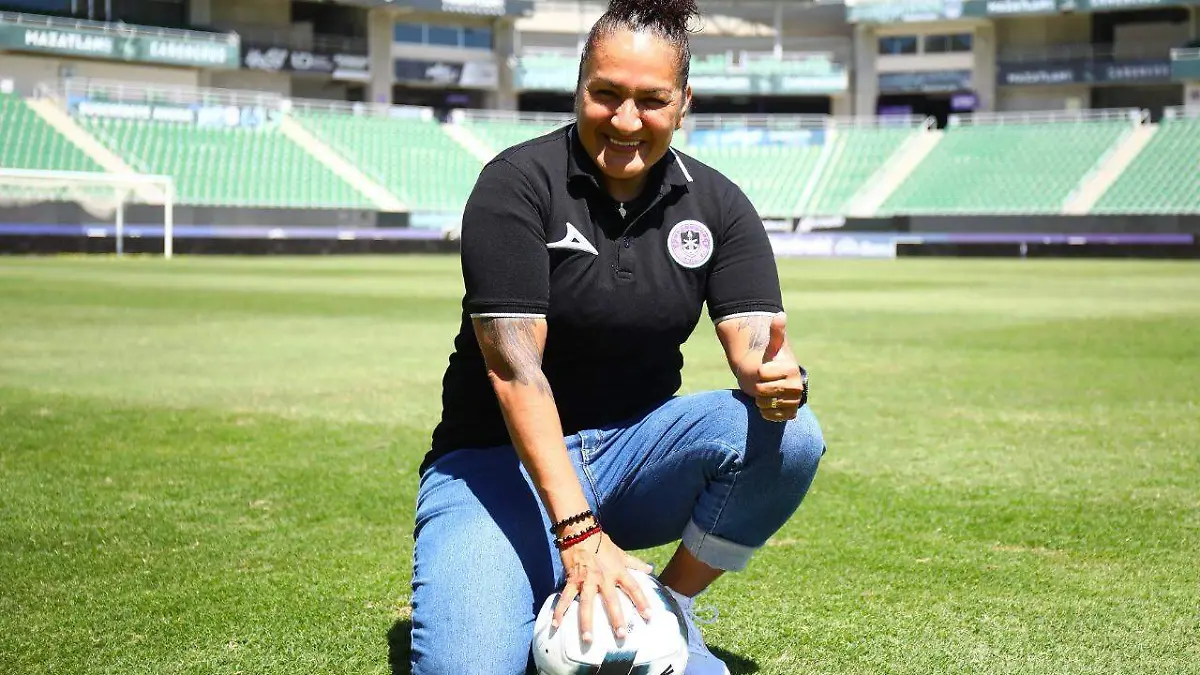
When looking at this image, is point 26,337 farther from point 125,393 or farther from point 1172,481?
point 1172,481

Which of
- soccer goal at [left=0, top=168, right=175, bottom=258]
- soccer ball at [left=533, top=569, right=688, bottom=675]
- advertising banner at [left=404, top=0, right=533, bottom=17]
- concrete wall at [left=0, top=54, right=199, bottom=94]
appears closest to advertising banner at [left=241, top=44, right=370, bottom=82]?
concrete wall at [left=0, top=54, right=199, bottom=94]

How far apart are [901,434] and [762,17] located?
6015 centimetres

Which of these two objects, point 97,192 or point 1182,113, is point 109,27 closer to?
point 97,192

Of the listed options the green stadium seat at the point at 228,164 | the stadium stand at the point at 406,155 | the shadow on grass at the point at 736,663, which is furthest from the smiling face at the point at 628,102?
the stadium stand at the point at 406,155

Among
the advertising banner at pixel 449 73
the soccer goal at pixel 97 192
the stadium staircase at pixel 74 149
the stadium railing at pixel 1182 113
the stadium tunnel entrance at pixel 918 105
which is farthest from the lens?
the stadium tunnel entrance at pixel 918 105

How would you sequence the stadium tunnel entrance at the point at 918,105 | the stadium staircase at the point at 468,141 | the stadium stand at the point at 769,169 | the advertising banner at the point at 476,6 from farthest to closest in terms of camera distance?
the stadium tunnel entrance at the point at 918,105
the advertising banner at the point at 476,6
the stadium staircase at the point at 468,141
the stadium stand at the point at 769,169

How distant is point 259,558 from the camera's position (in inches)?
177

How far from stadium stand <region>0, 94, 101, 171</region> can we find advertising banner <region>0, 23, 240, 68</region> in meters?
4.03

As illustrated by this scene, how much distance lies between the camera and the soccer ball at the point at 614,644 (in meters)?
2.78

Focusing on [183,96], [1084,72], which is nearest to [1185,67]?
[1084,72]

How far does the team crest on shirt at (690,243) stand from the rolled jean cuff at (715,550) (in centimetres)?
67

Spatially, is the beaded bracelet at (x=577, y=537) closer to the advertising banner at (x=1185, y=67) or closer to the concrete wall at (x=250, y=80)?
the concrete wall at (x=250, y=80)

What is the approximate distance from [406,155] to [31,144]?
14.4m

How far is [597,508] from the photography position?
333 cm
